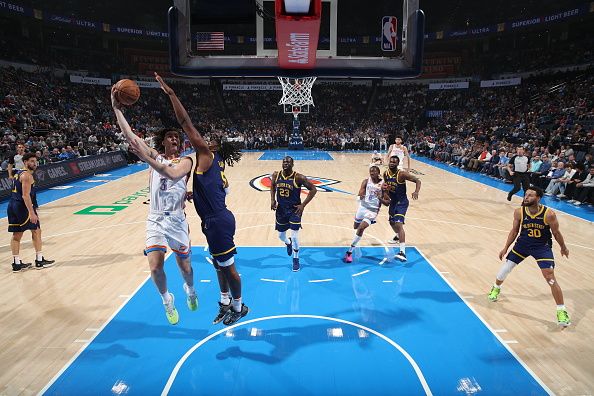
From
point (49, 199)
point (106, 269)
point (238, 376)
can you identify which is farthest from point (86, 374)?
point (49, 199)

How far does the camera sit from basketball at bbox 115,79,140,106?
12.2 feet

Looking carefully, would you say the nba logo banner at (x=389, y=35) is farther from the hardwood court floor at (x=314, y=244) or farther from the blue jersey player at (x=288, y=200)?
the hardwood court floor at (x=314, y=244)

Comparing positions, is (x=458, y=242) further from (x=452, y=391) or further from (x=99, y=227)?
(x=99, y=227)

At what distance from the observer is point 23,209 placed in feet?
22.6

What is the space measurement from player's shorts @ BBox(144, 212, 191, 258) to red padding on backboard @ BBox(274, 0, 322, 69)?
307 cm

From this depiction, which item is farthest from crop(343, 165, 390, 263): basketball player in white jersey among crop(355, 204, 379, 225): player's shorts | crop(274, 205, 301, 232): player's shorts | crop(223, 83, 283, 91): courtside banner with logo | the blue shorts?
crop(223, 83, 283, 91): courtside banner with logo

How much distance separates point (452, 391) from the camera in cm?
388

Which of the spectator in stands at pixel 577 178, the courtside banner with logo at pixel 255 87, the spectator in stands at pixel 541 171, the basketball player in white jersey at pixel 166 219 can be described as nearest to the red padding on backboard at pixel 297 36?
the basketball player in white jersey at pixel 166 219

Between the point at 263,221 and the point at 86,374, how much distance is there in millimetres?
6475

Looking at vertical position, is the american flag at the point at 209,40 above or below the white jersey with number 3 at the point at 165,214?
above

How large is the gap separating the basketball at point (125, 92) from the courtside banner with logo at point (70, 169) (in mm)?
11294

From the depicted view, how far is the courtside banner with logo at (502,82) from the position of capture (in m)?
32.6

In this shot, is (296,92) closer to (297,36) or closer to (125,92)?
(297,36)

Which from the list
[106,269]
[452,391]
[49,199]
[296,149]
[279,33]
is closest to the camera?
[452,391]
